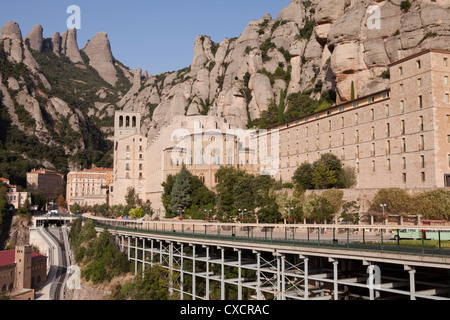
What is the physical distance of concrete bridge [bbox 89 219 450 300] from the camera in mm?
21359

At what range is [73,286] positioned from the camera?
55.3m

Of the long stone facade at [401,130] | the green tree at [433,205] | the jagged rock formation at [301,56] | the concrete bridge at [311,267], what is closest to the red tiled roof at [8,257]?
the concrete bridge at [311,267]

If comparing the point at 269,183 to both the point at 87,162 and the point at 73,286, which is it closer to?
the point at 73,286

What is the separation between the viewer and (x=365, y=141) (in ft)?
186

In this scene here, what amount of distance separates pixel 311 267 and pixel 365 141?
31.2m

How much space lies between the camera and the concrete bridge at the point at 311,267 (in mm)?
21359

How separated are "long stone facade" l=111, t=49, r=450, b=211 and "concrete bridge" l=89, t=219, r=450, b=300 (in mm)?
12473

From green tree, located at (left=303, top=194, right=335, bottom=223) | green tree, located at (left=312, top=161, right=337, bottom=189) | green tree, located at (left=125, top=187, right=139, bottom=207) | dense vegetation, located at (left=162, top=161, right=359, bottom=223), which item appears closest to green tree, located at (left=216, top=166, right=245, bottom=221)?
dense vegetation, located at (left=162, top=161, right=359, bottom=223)

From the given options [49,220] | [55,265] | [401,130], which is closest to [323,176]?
[401,130]

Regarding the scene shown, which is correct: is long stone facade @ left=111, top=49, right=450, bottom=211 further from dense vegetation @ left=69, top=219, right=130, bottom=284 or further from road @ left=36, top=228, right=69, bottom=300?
dense vegetation @ left=69, top=219, right=130, bottom=284

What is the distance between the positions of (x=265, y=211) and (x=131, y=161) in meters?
66.6

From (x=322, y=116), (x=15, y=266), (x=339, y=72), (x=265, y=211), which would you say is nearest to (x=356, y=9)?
(x=339, y=72)

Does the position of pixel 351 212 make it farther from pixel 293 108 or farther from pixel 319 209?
pixel 293 108

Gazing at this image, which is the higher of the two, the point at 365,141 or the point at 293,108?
the point at 293,108
